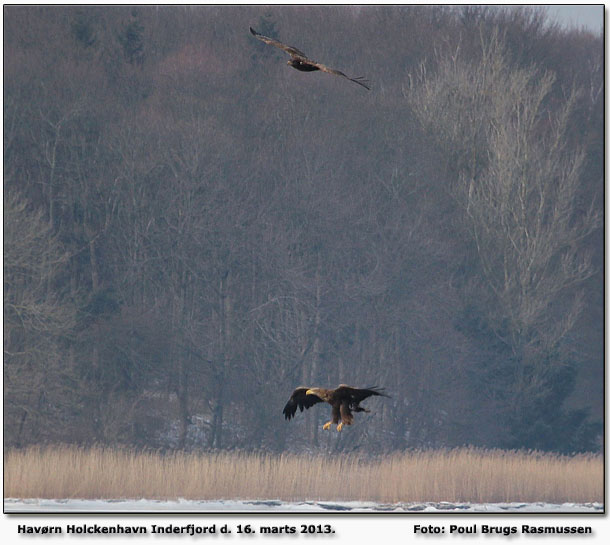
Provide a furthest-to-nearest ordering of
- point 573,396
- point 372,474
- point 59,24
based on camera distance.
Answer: point 59,24
point 573,396
point 372,474

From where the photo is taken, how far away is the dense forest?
33312 millimetres

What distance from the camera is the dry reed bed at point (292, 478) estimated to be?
2442 centimetres

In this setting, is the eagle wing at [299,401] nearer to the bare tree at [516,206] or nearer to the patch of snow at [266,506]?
the patch of snow at [266,506]

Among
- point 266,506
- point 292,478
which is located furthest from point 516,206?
point 266,506

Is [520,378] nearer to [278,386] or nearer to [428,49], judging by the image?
[278,386]

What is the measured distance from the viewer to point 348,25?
40719mm

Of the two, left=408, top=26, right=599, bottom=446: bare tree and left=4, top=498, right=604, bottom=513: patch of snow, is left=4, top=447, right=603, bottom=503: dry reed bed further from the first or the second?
left=408, top=26, right=599, bottom=446: bare tree

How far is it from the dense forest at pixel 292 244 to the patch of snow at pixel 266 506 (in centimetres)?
763

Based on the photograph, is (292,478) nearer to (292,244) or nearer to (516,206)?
(516,206)

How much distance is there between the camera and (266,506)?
78.0 feet

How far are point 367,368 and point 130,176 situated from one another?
7.51m

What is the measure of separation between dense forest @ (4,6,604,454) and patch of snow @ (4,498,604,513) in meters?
7.63

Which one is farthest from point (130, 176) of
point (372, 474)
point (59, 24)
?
point (372, 474)

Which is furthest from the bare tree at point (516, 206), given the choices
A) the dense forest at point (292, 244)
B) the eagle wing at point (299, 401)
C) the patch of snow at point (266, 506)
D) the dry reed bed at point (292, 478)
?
the eagle wing at point (299, 401)
